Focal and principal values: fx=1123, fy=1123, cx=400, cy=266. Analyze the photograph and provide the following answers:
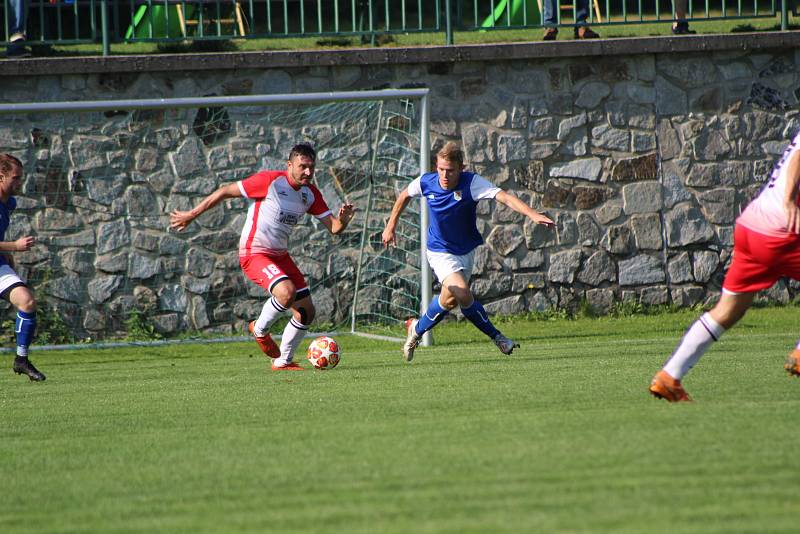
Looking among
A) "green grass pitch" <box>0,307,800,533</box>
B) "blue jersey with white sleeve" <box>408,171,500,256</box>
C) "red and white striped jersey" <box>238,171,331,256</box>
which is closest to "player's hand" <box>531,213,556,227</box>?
"green grass pitch" <box>0,307,800,533</box>

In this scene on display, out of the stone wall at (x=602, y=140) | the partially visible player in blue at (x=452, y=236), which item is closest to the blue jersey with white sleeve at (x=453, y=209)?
the partially visible player in blue at (x=452, y=236)

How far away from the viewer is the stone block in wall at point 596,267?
1148cm

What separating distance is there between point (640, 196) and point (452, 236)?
3351mm

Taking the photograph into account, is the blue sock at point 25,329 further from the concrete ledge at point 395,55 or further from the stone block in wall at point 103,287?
the concrete ledge at point 395,55

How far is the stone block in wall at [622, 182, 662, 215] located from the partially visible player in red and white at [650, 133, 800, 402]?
6.23 meters

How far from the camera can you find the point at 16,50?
11070 mm

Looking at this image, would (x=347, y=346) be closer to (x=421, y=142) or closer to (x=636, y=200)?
(x=421, y=142)

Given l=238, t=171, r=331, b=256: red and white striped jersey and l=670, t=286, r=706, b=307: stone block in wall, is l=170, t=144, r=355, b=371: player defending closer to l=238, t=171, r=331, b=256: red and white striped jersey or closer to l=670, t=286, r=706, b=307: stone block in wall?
l=238, t=171, r=331, b=256: red and white striped jersey

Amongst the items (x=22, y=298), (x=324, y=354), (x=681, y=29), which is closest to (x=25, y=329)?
(x=22, y=298)

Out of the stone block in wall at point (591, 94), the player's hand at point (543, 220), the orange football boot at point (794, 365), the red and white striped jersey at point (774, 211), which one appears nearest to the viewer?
the red and white striped jersey at point (774, 211)

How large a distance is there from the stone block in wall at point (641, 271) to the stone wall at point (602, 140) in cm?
1

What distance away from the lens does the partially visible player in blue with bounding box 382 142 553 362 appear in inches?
340

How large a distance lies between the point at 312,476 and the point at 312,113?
710cm

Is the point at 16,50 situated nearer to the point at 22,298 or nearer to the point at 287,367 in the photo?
the point at 22,298
